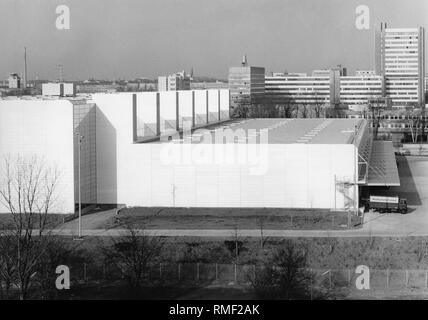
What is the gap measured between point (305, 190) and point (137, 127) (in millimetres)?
6126

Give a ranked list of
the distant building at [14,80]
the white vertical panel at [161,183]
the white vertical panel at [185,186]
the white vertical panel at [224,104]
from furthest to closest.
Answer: the distant building at [14,80], the white vertical panel at [224,104], the white vertical panel at [161,183], the white vertical panel at [185,186]

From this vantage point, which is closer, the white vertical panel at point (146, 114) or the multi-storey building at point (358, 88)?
the white vertical panel at point (146, 114)

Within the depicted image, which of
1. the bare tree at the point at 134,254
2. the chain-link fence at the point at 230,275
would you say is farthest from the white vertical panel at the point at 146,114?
the chain-link fence at the point at 230,275

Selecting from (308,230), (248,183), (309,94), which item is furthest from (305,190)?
(309,94)

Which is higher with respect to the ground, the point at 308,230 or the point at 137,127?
the point at 137,127

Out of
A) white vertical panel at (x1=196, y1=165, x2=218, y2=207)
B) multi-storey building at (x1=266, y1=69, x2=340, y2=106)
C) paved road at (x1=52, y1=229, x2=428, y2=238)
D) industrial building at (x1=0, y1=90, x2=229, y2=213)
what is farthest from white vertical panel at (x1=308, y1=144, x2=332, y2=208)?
multi-storey building at (x1=266, y1=69, x2=340, y2=106)

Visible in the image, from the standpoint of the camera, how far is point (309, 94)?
8388cm

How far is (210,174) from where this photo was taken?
2133cm

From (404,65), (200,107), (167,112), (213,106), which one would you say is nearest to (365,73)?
(404,65)

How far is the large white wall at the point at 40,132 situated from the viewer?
20.9 metres

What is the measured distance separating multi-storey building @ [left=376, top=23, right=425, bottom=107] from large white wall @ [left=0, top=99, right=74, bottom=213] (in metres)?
64.9

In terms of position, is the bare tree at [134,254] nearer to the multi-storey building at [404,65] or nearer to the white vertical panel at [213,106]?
the white vertical panel at [213,106]

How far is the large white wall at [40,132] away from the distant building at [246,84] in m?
61.1
